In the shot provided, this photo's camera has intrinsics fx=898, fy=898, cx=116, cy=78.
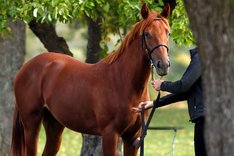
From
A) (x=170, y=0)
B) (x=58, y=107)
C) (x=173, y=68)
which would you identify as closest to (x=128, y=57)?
(x=58, y=107)

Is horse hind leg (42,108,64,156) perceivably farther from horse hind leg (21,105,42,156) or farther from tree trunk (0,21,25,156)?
tree trunk (0,21,25,156)

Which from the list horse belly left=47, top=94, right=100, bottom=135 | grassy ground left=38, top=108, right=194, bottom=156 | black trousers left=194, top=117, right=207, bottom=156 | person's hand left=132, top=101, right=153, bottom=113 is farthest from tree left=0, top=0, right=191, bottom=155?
grassy ground left=38, top=108, right=194, bottom=156

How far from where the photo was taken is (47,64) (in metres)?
9.98

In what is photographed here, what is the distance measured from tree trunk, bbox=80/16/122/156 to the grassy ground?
264 cm

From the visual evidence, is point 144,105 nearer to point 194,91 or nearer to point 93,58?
point 194,91

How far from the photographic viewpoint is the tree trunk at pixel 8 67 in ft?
47.2

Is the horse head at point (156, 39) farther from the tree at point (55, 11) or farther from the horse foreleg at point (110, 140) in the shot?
the tree at point (55, 11)

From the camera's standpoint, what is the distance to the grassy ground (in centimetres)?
1811

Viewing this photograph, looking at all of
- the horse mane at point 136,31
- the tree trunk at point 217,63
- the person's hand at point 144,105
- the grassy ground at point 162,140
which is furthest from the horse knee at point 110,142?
the grassy ground at point 162,140

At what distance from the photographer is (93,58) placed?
13211 millimetres

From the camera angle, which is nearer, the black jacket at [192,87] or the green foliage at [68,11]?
the black jacket at [192,87]

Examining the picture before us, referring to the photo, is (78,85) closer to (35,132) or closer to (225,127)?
(35,132)

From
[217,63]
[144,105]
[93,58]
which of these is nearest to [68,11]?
[144,105]

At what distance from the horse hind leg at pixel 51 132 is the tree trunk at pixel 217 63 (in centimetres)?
459
